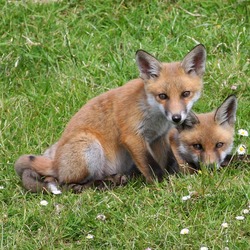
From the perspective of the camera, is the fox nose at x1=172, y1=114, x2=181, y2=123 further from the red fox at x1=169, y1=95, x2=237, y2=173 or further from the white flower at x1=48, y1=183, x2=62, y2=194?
the white flower at x1=48, y1=183, x2=62, y2=194

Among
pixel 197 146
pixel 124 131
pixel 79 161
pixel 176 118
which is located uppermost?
pixel 176 118

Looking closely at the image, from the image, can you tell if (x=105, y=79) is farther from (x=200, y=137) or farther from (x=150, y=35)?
(x=200, y=137)

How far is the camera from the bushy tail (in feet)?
22.6

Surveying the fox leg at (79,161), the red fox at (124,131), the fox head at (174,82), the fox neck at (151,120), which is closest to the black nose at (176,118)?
the fox head at (174,82)

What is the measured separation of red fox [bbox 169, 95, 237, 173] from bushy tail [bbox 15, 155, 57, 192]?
1136mm

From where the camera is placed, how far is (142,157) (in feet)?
22.8

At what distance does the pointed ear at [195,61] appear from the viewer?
7.06 metres

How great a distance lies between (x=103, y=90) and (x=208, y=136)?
69.2 inches

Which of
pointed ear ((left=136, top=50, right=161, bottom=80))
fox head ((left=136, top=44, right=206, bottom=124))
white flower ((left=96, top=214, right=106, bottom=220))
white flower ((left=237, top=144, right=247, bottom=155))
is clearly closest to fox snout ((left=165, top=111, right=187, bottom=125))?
fox head ((left=136, top=44, right=206, bottom=124))

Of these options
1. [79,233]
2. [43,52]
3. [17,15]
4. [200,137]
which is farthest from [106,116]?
[17,15]

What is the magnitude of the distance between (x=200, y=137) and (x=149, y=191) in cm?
74

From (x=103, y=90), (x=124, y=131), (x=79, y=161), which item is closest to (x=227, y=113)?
(x=124, y=131)

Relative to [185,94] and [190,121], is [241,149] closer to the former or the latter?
[190,121]

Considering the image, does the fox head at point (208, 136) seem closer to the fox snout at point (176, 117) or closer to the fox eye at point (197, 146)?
the fox eye at point (197, 146)
